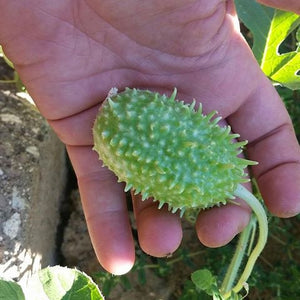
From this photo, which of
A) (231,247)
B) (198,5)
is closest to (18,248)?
(231,247)

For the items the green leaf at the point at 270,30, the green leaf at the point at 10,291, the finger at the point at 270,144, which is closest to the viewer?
the green leaf at the point at 10,291

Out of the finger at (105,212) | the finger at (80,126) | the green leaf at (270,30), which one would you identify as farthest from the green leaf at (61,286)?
the green leaf at (270,30)

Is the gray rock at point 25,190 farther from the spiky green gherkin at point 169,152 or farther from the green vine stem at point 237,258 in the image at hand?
the green vine stem at point 237,258

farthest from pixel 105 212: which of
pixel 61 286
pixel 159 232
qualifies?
pixel 61 286

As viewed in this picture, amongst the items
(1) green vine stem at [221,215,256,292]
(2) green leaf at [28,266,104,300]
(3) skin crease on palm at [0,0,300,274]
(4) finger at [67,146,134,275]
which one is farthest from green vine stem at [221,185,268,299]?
(2) green leaf at [28,266,104,300]

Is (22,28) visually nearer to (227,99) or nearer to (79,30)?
(79,30)

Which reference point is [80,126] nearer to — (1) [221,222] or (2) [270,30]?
(1) [221,222]
